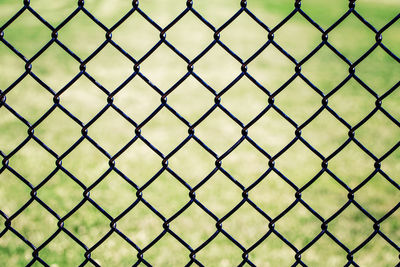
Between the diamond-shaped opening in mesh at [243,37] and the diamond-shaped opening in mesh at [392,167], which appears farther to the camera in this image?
the diamond-shaped opening in mesh at [243,37]

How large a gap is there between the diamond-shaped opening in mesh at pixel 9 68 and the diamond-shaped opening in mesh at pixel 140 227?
2.92 meters

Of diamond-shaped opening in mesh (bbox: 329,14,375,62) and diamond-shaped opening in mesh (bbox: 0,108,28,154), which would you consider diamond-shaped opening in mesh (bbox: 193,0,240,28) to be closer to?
diamond-shaped opening in mesh (bbox: 329,14,375,62)

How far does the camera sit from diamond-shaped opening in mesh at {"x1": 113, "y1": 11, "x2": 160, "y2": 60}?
7.10 m

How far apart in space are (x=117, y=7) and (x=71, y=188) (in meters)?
6.19

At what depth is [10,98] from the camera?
537cm

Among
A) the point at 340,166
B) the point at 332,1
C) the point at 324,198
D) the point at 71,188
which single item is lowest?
the point at 71,188

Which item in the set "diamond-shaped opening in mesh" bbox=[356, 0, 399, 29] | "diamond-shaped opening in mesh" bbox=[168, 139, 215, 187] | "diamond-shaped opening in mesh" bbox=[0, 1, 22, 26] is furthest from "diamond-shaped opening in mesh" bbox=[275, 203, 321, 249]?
"diamond-shaped opening in mesh" bbox=[0, 1, 22, 26]

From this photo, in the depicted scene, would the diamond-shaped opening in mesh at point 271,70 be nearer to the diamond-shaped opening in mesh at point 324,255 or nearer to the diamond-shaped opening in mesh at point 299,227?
the diamond-shaped opening in mesh at point 299,227

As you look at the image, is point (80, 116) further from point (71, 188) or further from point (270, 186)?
point (270, 186)

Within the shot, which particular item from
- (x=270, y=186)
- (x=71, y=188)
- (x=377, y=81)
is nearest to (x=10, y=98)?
(x=71, y=188)

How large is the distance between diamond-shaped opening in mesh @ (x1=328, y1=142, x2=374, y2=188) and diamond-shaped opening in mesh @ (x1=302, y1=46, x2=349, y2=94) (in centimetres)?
155

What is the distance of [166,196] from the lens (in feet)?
12.6

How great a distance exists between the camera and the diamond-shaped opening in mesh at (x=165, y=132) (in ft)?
15.1

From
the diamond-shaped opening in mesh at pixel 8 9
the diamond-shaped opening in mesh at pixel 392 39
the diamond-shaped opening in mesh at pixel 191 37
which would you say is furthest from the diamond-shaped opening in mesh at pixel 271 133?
the diamond-shaped opening in mesh at pixel 8 9
